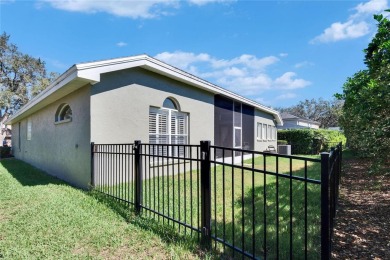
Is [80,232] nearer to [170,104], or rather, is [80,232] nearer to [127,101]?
[127,101]

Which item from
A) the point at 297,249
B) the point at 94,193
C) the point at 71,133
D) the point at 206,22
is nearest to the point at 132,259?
the point at 297,249

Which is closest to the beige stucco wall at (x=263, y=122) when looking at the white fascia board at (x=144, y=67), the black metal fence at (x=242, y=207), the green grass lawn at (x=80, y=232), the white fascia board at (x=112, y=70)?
the white fascia board at (x=144, y=67)

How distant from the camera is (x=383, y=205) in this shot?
5164 mm

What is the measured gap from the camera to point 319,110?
59469mm

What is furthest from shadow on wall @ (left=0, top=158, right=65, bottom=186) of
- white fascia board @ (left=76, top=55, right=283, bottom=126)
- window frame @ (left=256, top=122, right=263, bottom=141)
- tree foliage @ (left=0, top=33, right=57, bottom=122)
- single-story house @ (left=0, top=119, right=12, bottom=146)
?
single-story house @ (left=0, top=119, right=12, bottom=146)

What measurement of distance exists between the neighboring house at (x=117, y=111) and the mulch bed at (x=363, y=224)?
595cm

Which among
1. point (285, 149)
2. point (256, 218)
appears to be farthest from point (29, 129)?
point (285, 149)

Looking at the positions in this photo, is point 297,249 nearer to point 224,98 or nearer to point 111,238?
point 111,238

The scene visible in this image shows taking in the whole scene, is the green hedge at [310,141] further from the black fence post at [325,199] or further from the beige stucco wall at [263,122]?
the black fence post at [325,199]

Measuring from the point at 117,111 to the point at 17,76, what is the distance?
33887 millimetres

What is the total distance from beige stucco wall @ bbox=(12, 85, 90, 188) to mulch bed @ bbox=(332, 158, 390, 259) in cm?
618

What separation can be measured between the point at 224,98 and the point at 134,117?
6737 millimetres

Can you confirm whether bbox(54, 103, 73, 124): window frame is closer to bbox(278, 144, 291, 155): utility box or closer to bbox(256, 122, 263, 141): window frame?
bbox(256, 122, 263, 141): window frame

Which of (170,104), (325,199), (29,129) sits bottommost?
(325,199)
